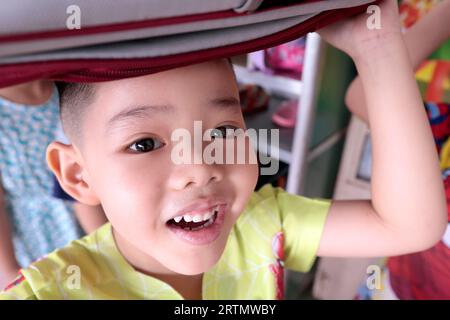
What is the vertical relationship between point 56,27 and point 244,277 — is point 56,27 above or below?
above

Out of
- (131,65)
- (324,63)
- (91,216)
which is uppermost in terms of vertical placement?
(324,63)

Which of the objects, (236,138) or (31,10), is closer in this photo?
(31,10)

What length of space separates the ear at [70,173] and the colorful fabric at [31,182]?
369 mm

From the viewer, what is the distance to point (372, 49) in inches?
20.8

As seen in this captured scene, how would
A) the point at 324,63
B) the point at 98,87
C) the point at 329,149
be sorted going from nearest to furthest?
the point at 98,87, the point at 324,63, the point at 329,149

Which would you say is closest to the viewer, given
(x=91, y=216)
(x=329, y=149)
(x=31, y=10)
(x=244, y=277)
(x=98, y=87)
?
(x=31, y=10)

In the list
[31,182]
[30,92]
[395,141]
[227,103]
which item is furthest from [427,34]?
[31,182]

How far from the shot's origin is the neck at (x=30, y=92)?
64cm

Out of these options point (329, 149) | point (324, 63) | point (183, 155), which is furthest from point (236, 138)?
point (329, 149)

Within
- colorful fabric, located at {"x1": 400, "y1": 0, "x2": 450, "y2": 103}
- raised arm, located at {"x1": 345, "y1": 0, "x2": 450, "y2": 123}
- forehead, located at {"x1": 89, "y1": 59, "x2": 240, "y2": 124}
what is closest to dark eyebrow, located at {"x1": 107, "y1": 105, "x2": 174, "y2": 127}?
forehead, located at {"x1": 89, "y1": 59, "x2": 240, "y2": 124}

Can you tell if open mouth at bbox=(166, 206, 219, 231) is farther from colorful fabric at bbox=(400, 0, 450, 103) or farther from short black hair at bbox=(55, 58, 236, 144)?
colorful fabric at bbox=(400, 0, 450, 103)

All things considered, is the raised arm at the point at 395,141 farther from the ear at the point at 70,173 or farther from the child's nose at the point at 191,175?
the ear at the point at 70,173

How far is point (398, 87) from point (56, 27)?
0.41 meters
